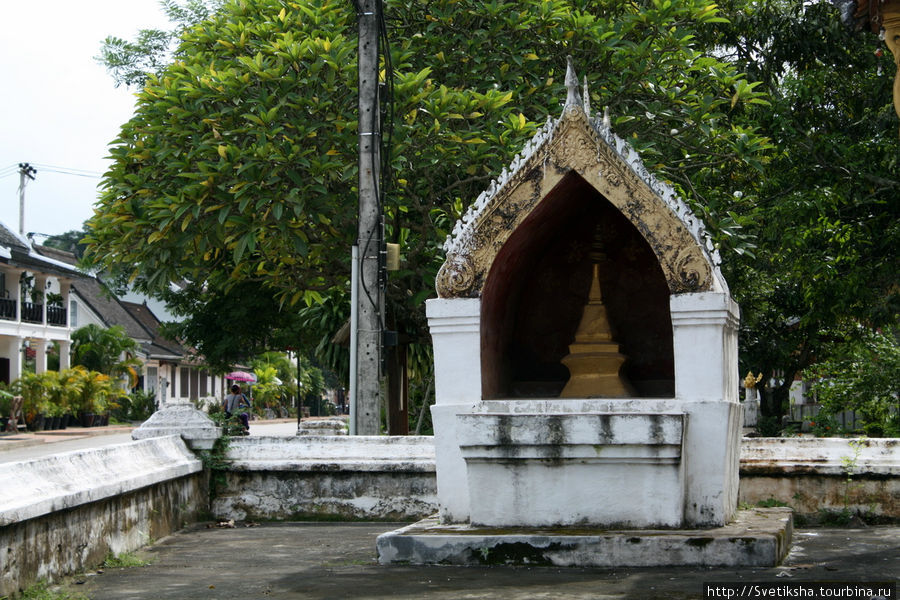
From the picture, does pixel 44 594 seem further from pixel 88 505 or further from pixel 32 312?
pixel 32 312

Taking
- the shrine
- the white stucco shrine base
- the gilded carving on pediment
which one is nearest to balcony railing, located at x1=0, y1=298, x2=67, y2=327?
the shrine

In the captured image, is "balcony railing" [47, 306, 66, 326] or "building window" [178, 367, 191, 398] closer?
"balcony railing" [47, 306, 66, 326]

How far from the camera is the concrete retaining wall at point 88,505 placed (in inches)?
249

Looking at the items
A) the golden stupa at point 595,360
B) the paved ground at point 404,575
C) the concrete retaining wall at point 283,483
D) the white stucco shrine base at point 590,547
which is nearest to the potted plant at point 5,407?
the concrete retaining wall at point 283,483

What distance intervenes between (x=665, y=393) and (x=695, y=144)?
7.56 metres

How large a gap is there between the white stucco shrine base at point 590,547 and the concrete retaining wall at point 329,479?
2813 millimetres

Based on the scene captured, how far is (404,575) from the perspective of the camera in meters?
6.68

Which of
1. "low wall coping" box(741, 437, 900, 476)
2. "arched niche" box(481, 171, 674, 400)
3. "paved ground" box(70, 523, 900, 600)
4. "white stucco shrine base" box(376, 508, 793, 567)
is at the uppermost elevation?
"arched niche" box(481, 171, 674, 400)

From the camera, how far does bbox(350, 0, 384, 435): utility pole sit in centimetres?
1204

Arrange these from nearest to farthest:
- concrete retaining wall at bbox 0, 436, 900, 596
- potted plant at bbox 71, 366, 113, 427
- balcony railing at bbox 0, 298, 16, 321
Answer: concrete retaining wall at bbox 0, 436, 900, 596, potted plant at bbox 71, 366, 113, 427, balcony railing at bbox 0, 298, 16, 321

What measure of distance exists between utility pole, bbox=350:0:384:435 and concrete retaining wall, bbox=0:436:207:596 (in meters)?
2.44

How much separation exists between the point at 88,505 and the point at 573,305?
3.82 meters

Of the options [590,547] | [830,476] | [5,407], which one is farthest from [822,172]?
[5,407]

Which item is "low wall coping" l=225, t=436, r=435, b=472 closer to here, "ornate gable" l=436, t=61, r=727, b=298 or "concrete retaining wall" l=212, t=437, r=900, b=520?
"concrete retaining wall" l=212, t=437, r=900, b=520
